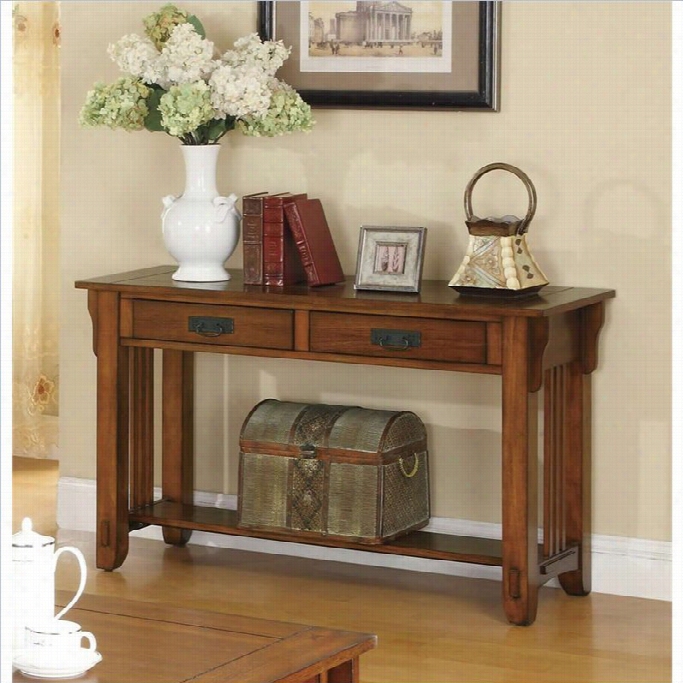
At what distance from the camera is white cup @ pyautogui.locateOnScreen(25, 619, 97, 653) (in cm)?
143

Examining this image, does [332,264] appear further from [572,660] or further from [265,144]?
[572,660]

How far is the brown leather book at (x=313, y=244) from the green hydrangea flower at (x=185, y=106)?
0.34 metres

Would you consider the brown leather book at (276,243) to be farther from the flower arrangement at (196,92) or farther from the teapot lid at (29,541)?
the teapot lid at (29,541)

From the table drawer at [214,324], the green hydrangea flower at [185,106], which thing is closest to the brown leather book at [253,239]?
the table drawer at [214,324]

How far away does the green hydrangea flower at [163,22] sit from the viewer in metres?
3.47

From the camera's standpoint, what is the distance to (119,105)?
3.26 meters

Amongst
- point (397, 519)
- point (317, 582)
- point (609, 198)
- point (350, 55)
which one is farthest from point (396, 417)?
point (350, 55)

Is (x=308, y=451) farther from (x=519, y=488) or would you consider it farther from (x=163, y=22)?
(x=163, y=22)

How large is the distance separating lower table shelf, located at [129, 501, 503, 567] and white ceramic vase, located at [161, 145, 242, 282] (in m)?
0.68

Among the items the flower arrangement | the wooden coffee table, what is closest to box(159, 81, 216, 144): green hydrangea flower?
the flower arrangement

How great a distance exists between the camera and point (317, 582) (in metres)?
3.39

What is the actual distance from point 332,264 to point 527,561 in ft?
3.15

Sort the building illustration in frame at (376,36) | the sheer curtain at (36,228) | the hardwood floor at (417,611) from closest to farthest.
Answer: the hardwood floor at (417,611), the building illustration in frame at (376,36), the sheer curtain at (36,228)

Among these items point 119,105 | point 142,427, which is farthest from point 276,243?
point 142,427
